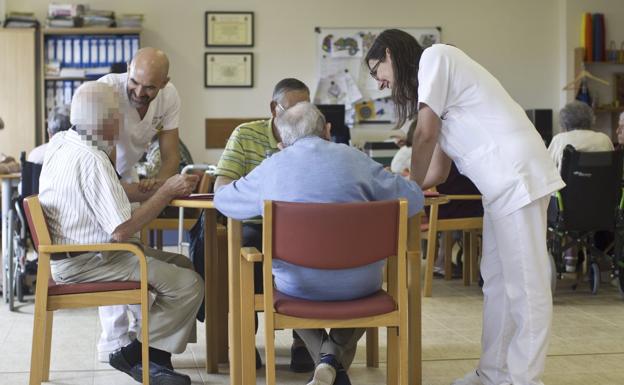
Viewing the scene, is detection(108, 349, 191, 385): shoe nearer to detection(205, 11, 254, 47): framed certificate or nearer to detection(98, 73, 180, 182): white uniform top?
detection(98, 73, 180, 182): white uniform top

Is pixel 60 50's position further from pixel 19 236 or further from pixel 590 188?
pixel 590 188

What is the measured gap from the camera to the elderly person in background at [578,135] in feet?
16.8

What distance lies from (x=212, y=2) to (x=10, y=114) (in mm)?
2157

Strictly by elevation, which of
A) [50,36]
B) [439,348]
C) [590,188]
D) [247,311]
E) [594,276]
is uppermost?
[50,36]

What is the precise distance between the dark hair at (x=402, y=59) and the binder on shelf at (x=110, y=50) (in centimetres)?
545

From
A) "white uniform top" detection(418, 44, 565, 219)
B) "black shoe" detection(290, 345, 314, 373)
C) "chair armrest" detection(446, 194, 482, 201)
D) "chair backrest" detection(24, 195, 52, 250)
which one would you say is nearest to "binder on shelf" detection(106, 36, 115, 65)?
"chair armrest" detection(446, 194, 482, 201)

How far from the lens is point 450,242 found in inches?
217

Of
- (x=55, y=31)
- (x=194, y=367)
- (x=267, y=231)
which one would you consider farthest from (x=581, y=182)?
(x=55, y=31)

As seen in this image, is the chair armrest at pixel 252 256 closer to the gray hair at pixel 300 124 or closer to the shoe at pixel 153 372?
the gray hair at pixel 300 124

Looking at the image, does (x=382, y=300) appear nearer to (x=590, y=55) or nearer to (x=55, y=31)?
(x=55, y=31)

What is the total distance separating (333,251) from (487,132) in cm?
70

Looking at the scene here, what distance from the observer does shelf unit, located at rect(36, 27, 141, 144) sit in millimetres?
7719

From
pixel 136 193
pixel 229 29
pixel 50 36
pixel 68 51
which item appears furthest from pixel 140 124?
pixel 229 29

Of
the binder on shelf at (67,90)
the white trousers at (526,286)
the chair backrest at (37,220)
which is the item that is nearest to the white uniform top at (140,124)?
the chair backrest at (37,220)
